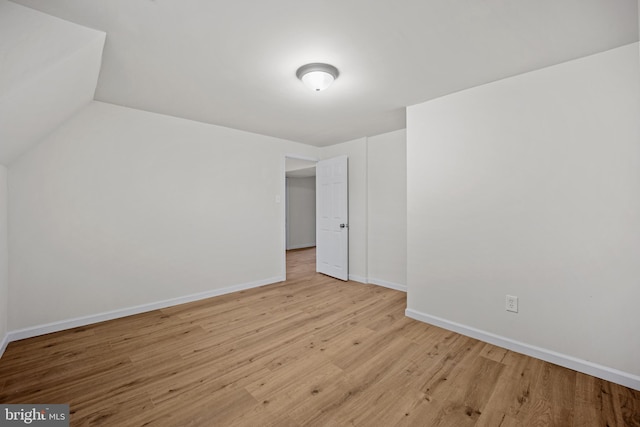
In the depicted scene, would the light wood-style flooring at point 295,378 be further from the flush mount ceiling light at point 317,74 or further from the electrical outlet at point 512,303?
the flush mount ceiling light at point 317,74

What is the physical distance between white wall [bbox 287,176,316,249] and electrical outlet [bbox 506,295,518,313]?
6155mm

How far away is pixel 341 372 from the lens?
197cm

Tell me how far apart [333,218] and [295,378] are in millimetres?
3047

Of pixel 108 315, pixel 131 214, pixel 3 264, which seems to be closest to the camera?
pixel 3 264

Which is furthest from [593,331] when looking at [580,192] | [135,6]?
[135,6]

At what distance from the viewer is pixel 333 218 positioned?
4.71m

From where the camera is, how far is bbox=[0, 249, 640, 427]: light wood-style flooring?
5.14 feet

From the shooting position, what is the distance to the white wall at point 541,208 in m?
1.84

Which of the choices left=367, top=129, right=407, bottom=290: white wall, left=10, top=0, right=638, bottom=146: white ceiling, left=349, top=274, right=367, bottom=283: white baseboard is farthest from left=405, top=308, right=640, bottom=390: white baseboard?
left=10, top=0, right=638, bottom=146: white ceiling

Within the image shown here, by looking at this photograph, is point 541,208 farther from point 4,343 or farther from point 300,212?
point 300,212

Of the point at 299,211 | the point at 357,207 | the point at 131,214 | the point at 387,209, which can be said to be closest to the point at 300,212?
the point at 299,211

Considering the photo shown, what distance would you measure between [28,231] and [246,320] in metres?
2.24

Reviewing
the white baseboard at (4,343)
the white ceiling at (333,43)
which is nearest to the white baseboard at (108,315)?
the white baseboard at (4,343)

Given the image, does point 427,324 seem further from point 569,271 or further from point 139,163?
point 139,163
